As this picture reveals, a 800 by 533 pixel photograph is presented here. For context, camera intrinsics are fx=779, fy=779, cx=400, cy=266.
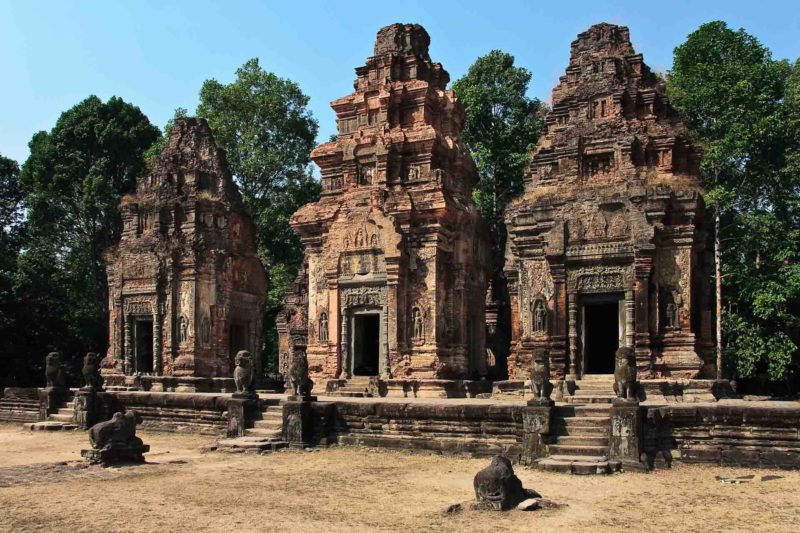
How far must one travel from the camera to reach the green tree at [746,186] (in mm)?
22188

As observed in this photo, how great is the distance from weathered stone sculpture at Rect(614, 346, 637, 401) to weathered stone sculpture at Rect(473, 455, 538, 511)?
10.7 ft

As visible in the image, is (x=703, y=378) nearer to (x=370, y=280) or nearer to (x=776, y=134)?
(x=370, y=280)

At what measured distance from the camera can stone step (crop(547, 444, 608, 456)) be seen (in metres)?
10.3

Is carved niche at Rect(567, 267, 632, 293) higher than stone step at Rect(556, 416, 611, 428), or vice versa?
carved niche at Rect(567, 267, 632, 293)

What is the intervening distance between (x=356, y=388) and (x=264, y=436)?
517 centimetres

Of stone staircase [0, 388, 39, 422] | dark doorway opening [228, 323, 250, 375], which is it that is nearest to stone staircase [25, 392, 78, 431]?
stone staircase [0, 388, 39, 422]

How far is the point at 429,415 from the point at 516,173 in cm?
1985

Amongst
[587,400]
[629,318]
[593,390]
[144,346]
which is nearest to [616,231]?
[629,318]

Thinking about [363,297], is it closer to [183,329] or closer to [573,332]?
[573,332]

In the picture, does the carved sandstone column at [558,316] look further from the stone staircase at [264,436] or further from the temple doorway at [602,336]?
the stone staircase at [264,436]

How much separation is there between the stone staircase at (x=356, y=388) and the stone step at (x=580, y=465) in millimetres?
7767

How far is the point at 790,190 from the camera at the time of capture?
968 inches

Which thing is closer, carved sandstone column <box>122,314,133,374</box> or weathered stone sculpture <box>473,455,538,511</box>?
weathered stone sculpture <box>473,455,538,511</box>

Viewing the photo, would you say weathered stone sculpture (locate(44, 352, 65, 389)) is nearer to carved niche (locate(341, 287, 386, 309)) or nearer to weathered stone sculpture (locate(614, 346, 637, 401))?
carved niche (locate(341, 287, 386, 309))
